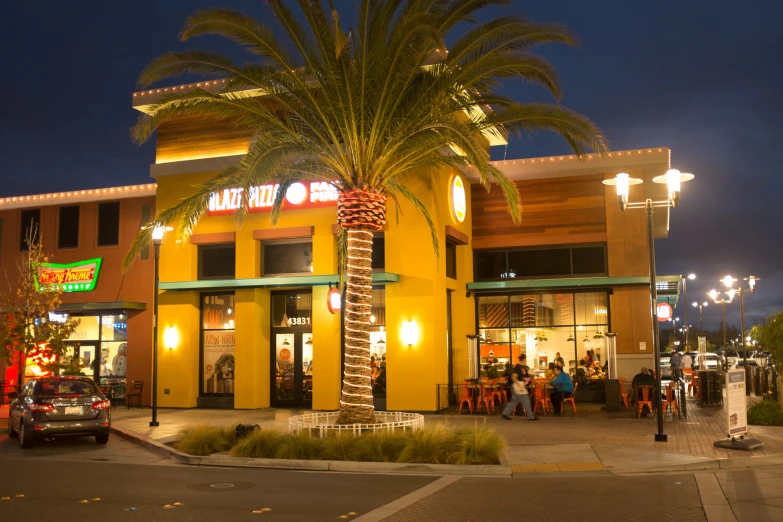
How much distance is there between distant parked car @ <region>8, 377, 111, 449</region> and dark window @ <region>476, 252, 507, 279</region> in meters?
14.1

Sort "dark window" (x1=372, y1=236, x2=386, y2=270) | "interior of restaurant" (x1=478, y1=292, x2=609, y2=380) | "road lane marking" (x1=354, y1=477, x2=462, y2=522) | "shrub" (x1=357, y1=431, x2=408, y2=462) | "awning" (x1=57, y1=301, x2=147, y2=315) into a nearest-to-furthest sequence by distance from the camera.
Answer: "road lane marking" (x1=354, y1=477, x2=462, y2=522), "shrub" (x1=357, y1=431, x2=408, y2=462), "dark window" (x1=372, y1=236, x2=386, y2=270), "interior of restaurant" (x1=478, y1=292, x2=609, y2=380), "awning" (x1=57, y1=301, x2=147, y2=315)

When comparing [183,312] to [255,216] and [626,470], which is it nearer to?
[255,216]

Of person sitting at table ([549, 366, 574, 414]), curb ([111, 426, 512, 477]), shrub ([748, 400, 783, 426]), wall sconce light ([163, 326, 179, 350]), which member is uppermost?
wall sconce light ([163, 326, 179, 350])

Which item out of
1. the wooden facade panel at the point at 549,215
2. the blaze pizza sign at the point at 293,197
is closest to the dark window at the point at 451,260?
the wooden facade panel at the point at 549,215

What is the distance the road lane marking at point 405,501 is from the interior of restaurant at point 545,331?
1355cm

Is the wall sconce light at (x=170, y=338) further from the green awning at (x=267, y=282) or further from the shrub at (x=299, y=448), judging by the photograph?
the shrub at (x=299, y=448)

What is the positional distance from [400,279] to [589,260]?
23.8 feet

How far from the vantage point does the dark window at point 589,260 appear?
26.1m

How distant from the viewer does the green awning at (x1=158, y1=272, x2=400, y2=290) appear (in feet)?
73.8

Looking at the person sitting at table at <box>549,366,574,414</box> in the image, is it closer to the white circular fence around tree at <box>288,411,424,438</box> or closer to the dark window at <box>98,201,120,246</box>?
the white circular fence around tree at <box>288,411,424,438</box>

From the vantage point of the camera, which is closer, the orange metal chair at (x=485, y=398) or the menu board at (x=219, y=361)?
the orange metal chair at (x=485, y=398)

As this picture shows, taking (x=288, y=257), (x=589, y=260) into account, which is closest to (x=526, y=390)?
(x=589, y=260)

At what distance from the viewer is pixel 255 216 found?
2492cm

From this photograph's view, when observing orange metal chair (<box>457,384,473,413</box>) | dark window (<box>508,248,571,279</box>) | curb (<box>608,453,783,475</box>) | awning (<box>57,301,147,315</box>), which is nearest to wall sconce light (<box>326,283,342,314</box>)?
orange metal chair (<box>457,384,473,413</box>)
